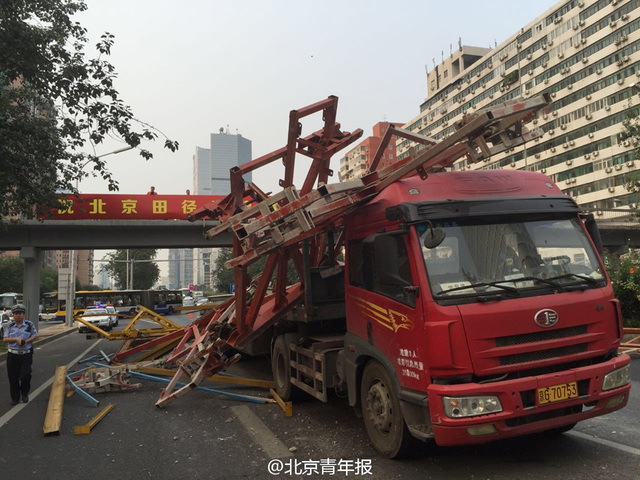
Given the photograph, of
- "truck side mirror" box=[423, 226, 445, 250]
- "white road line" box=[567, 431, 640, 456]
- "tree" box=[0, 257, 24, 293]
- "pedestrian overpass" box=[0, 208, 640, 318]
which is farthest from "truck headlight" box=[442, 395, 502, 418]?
"tree" box=[0, 257, 24, 293]

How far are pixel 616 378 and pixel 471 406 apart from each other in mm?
1442

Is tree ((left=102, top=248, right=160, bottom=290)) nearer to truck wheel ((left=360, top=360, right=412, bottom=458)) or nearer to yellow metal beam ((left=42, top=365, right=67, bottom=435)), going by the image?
yellow metal beam ((left=42, top=365, right=67, bottom=435))

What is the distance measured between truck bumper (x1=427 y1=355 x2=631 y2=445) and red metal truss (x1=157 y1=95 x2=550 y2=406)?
6.69 feet

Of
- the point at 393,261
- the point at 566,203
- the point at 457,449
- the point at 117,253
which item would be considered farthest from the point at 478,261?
the point at 117,253

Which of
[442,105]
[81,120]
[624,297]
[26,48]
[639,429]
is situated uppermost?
[442,105]

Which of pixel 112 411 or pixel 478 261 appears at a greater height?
pixel 478 261

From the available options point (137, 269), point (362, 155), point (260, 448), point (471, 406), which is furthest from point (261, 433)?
point (362, 155)

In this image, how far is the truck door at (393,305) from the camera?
155 inches

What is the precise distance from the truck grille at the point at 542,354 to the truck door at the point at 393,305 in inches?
26.6

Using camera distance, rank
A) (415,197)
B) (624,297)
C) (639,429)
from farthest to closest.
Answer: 1. (624,297)
2. (639,429)
3. (415,197)

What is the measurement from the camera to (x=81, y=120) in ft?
31.2

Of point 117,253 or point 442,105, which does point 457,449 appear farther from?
point 117,253

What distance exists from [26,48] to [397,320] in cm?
802

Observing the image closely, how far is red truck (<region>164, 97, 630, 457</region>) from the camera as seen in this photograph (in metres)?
3.67
